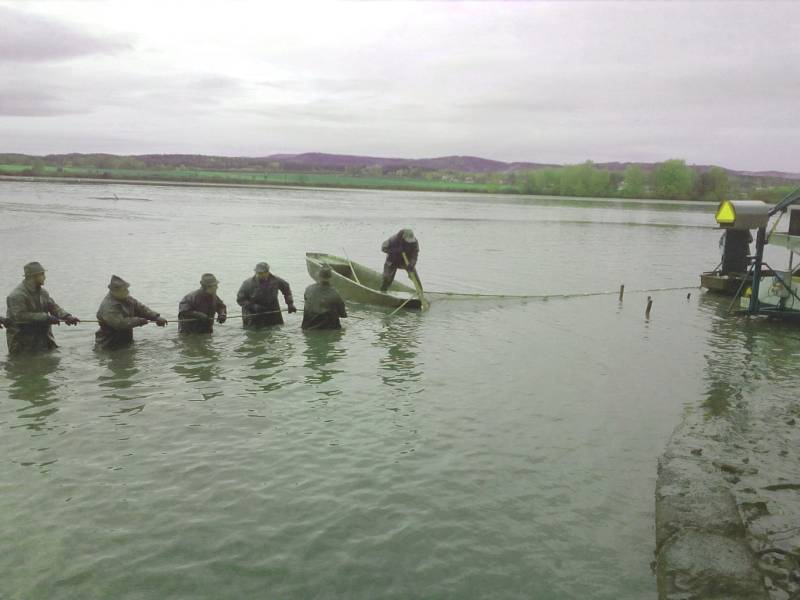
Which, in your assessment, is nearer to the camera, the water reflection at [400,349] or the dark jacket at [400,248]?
the water reflection at [400,349]

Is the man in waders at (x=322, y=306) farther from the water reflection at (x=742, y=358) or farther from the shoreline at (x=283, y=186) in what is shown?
the shoreline at (x=283, y=186)

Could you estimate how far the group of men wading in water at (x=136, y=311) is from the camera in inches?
440

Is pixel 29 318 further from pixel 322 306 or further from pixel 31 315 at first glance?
pixel 322 306

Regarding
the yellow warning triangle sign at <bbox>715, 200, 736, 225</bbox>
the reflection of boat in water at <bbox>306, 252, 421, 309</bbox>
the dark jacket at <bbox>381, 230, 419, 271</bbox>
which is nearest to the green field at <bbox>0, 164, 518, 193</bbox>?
the reflection of boat in water at <bbox>306, 252, 421, 309</bbox>

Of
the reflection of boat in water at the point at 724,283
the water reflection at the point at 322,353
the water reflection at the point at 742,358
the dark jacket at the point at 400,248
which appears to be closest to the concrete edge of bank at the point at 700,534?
the water reflection at the point at 742,358

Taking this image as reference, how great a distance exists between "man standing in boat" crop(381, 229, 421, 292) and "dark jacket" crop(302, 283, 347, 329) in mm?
3615

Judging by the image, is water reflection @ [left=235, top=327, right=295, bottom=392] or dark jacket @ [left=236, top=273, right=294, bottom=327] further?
dark jacket @ [left=236, top=273, right=294, bottom=327]

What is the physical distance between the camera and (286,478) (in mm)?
7230

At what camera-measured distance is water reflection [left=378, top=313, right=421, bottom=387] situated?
444 inches

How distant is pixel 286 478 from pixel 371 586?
2114mm

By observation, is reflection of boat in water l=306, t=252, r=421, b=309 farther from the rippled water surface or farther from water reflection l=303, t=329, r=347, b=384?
water reflection l=303, t=329, r=347, b=384

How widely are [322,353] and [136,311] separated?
3.72m

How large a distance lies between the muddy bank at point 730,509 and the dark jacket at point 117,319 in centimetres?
954

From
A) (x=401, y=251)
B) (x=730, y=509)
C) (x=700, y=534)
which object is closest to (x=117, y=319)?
(x=401, y=251)
